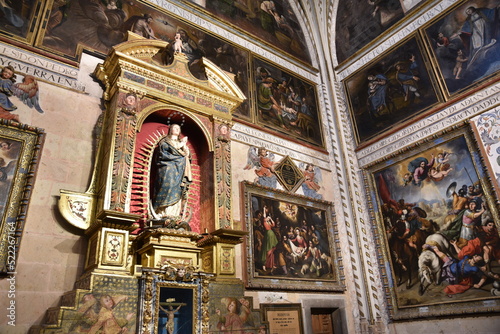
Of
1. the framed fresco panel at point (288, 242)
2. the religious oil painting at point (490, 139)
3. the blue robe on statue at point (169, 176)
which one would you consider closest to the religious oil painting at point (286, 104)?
the framed fresco panel at point (288, 242)

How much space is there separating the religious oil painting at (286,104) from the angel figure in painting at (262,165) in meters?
0.83

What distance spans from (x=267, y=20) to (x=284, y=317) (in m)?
8.13

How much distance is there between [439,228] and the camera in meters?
7.79

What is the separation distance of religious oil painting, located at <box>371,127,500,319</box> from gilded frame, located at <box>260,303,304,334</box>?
235 centimetres

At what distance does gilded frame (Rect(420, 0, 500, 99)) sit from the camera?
802 cm

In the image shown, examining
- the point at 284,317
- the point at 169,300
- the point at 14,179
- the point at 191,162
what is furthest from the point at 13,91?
the point at 284,317

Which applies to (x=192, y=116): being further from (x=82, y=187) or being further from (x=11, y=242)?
(x=11, y=242)

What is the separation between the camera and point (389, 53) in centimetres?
1006

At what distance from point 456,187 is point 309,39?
261 inches

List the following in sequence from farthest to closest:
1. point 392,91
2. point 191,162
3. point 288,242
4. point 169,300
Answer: point 392,91 → point 288,242 → point 191,162 → point 169,300

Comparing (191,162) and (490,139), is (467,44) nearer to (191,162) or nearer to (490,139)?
(490,139)

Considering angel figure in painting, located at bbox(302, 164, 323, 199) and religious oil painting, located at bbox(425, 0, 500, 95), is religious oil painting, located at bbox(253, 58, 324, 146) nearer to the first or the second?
angel figure in painting, located at bbox(302, 164, 323, 199)

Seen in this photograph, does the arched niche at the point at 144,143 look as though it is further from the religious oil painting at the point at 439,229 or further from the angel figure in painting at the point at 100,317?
the religious oil painting at the point at 439,229

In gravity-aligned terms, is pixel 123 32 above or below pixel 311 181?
above
